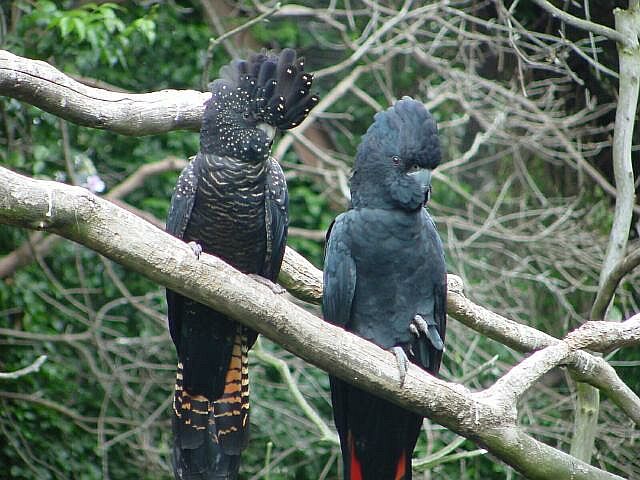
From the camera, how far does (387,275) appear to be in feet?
9.71

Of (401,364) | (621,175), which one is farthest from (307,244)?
(401,364)

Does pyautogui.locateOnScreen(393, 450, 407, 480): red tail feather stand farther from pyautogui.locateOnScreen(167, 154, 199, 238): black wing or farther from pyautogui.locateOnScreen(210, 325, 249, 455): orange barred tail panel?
pyautogui.locateOnScreen(167, 154, 199, 238): black wing

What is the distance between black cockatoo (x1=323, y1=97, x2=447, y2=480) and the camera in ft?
9.21

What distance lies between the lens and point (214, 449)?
3074 millimetres

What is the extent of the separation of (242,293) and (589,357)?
1266 mm

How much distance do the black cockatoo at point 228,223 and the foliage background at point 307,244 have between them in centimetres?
186

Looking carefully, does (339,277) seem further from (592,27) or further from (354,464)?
(592,27)

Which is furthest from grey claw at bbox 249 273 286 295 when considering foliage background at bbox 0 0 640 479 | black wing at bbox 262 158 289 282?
foliage background at bbox 0 0 640 479

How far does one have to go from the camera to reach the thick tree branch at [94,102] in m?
2.59

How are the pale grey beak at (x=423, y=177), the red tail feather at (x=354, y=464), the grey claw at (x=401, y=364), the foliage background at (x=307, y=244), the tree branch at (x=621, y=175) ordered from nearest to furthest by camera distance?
the grey claw at (x=401, y=364), the pale grey beak at (x=423, y=177), the red tail feather at (x=354, y=464), the tree branch at (x=621, y=175), the foliage background at (x=307, y=244)

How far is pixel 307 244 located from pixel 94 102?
3.56m

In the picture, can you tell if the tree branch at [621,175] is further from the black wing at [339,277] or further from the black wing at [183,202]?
the black wing at [183,202]

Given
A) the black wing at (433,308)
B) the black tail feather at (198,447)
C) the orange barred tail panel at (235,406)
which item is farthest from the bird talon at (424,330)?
the black tail feather at (198,447)

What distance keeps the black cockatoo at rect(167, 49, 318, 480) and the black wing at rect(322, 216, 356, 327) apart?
202 millimetres
